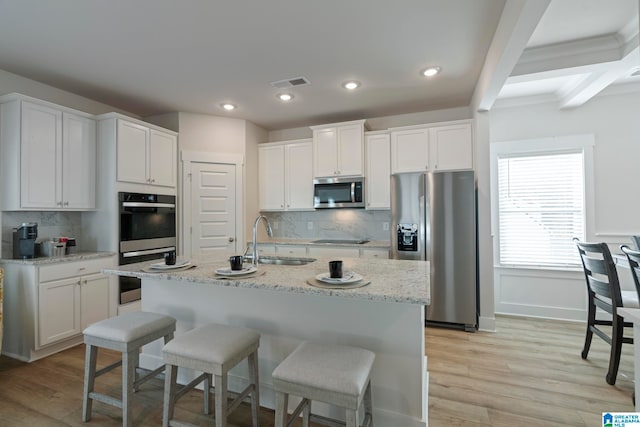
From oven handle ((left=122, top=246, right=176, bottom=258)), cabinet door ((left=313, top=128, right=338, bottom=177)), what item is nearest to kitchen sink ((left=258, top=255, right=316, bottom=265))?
oven handle ((left=122, top=246, right=176, bottom=258))

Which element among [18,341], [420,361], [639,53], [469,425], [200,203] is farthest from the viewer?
[200,203]

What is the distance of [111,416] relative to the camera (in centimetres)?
186

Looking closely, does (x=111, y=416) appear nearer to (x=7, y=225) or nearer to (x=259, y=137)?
(x=7, y=225)

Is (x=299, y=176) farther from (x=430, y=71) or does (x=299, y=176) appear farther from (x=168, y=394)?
(x=168, y=394)

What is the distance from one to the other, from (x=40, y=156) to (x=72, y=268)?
1111 millimetres

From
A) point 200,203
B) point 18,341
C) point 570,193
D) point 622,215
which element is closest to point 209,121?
point 200,203

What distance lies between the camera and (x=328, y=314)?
69.2 inches

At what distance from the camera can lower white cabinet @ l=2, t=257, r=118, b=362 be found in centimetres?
261

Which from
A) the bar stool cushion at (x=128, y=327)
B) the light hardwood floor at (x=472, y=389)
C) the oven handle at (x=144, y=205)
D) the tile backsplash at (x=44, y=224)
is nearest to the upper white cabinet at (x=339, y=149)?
the oven handle at (x=144, y=205)

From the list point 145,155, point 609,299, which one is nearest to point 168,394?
point 145,155

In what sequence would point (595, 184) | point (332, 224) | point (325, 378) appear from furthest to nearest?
1. point (332, 224)
2. point (595, 184)
3. point (325, 378)

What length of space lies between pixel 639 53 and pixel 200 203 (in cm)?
466

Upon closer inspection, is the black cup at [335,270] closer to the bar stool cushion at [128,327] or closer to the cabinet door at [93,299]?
→ the bar stool cushion at [128,327]

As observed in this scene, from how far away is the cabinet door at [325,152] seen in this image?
415 cm
